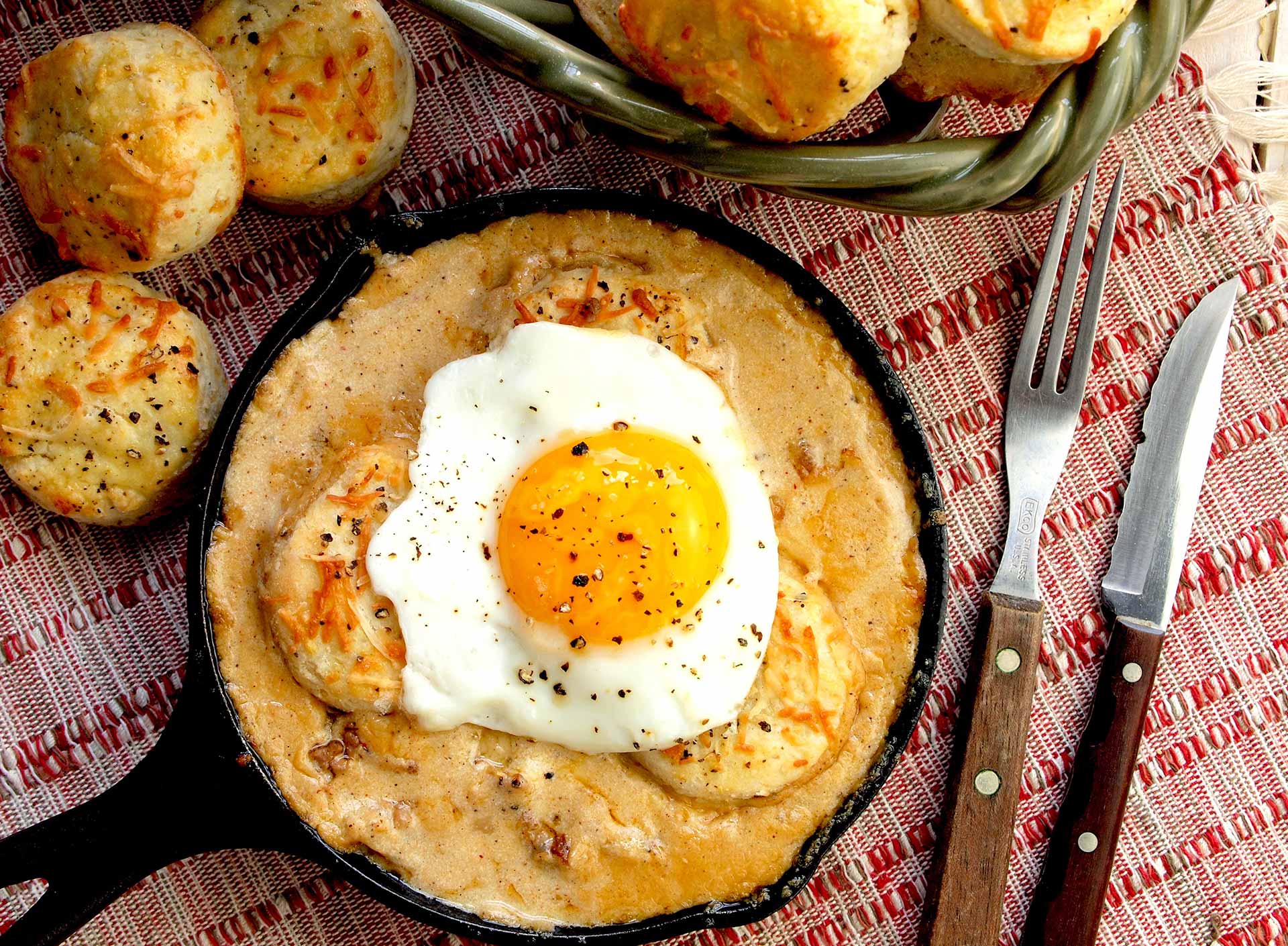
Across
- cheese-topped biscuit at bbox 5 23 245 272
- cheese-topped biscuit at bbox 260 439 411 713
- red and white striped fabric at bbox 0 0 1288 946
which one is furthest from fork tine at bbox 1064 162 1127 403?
cheese-topped biscuit at bbox 5 23 245 272

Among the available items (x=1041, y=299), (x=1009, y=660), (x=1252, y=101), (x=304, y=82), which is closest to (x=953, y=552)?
(x=1009, y=660)

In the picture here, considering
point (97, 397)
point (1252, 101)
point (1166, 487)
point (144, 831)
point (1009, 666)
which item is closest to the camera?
point (144, 831)

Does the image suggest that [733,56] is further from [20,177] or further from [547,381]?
[20,177]

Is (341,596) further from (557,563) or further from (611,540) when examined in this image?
(611,540)

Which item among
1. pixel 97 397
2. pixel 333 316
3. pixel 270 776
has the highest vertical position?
pixel 333 316

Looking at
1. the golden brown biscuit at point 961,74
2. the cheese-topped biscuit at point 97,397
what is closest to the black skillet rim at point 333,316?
the cheese-topped biscuit at point 97,397

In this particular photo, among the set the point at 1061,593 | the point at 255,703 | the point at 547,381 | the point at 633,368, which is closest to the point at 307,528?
the point at 255,703
